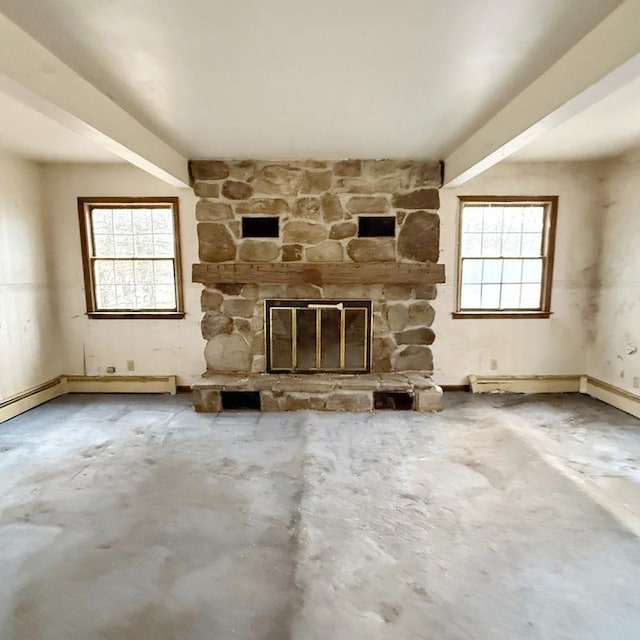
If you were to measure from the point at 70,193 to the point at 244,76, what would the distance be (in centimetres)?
300

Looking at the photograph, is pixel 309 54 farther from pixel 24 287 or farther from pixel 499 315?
pixel 24 287

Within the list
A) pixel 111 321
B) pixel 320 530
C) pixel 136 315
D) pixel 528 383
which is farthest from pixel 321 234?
pixel 320 530

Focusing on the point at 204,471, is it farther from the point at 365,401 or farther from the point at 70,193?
the point at 70,193

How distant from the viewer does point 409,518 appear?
2.21 meters

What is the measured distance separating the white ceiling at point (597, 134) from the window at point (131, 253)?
358 centimetres

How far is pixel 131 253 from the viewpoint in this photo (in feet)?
14.3

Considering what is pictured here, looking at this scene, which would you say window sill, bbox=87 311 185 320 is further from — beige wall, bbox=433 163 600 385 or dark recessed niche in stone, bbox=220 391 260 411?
beige wall, bbox=433 163 600 385

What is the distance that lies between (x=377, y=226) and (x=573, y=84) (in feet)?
7.63

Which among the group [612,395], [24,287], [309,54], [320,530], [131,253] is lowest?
[320,530]

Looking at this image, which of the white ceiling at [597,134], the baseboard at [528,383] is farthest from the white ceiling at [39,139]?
the baseboard at [528,383]

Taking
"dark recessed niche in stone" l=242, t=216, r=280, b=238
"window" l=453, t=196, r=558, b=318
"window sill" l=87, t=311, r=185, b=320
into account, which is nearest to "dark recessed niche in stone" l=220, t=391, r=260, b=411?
"window sill" l=87, t=311, r=185, b=320

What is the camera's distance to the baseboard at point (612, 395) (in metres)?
3.77

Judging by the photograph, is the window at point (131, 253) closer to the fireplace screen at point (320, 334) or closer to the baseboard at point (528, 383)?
the fireplace screen at point (320, 334)

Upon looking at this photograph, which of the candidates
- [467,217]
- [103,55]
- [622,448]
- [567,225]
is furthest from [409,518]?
[567,225]
